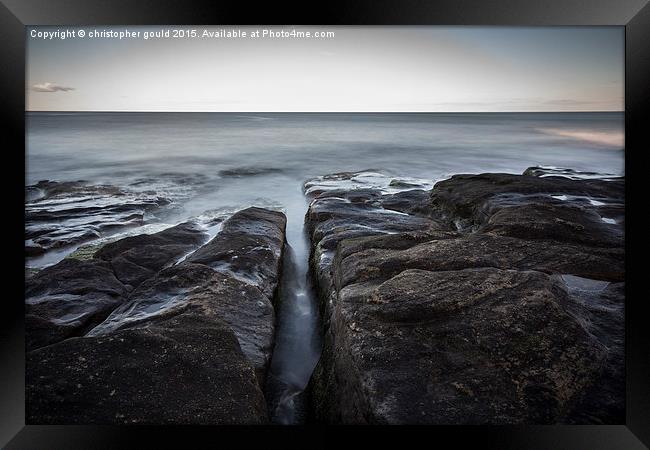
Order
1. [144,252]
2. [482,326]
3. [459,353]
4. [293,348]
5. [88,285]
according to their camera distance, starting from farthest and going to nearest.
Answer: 1. [144,252]
2. [88,285]
3. [293,348]
4. [482,326]
5. [459,353]

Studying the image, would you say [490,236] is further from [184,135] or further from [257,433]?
[184,135]

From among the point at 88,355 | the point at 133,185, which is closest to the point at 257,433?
the point at 88,355

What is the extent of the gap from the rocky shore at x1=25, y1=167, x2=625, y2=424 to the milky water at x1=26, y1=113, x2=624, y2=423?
73 centimetres

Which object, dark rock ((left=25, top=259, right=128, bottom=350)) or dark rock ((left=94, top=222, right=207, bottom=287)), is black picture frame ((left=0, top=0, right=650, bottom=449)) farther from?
dark rock ((left=94, top=222, right=207, bottom=287))

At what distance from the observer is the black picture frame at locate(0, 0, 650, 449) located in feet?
8.10

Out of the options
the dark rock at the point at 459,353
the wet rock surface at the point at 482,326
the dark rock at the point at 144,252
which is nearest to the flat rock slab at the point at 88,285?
the dark rock at the point at 144,252

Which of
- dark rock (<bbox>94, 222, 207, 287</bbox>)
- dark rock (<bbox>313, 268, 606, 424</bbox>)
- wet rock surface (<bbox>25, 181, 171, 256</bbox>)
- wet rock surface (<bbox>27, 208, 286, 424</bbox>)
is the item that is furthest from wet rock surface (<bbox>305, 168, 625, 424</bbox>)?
wet rock surface (<bbox>25, 181, 171, 256</bbox>)

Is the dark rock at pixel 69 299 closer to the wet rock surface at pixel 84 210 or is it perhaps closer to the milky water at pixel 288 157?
the milky water at pixel 288 157
